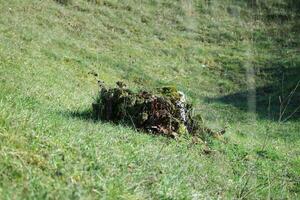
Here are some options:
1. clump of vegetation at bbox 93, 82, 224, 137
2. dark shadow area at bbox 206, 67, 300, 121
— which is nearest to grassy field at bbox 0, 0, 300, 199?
dark shadow area at bbox 206, 67, 300, 121

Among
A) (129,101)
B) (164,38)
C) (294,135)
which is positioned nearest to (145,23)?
(164,38)

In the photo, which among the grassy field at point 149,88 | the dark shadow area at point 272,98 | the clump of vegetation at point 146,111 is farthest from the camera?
the dark shadow area at point 272,98

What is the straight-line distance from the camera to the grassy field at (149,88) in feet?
22.2

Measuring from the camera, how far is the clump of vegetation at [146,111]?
13.1 metres

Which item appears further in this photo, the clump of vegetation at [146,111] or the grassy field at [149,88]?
the clump of vegetation at [146,111]

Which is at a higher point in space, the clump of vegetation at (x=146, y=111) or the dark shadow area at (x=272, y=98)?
the clump of vegetation at (x=146, y=111)

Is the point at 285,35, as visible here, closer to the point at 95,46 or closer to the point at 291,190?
the point at 95,46

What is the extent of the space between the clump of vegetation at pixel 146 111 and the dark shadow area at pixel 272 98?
1285cm

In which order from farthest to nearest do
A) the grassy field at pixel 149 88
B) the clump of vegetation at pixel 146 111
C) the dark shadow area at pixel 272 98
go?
the dark shadow area at pixel 272 98 < the clump of vegetation at pixel 146 111 < the grassy field at pixel 149 88

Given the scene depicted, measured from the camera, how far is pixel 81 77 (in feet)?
84.4

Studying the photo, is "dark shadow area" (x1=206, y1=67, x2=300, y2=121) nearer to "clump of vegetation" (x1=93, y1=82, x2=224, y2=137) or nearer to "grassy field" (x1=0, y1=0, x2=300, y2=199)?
"grassy field" (x1=0, y1=0, x2=300, y2=199)

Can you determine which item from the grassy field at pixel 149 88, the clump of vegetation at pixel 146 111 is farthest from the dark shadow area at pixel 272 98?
the clump of vegetation at pixel 146 111

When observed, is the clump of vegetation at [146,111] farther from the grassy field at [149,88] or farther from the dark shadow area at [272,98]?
the dark shadow area at [272,98]

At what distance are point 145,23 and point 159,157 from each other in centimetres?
3529
